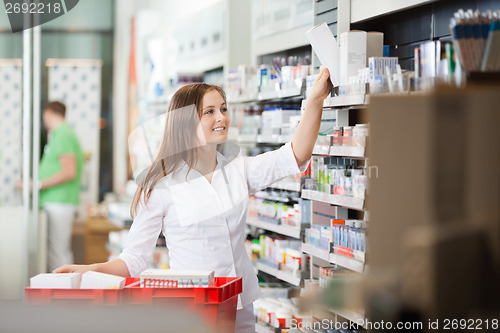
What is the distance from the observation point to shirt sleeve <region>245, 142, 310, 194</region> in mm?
3004

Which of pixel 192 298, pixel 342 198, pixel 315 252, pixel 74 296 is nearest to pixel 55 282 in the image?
pixel 74 296

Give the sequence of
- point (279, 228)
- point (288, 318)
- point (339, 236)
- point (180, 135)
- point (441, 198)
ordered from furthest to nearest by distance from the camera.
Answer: point (279, 228)
point (288, 318)
point (339, 236)
point (180, 135)
point (441, 198)

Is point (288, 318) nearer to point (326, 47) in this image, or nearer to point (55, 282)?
point (326, 47)

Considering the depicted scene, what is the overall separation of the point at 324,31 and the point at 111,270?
153 centimetres

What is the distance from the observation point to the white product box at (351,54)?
11.5 feet

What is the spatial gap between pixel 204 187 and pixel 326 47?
973mm

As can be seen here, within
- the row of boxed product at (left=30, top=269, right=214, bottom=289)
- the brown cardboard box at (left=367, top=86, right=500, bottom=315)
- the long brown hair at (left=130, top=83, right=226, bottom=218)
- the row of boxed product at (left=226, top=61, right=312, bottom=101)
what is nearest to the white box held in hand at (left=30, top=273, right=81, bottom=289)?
the row of boxed product at (left=30, top=269, right=214, bottom=289)

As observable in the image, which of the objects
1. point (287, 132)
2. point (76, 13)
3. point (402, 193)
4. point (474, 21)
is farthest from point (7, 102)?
point (402, 193)

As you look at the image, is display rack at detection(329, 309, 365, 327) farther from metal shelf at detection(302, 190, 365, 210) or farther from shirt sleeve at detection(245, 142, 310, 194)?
shirt sleeve at detection(245, 142, 310, 194)

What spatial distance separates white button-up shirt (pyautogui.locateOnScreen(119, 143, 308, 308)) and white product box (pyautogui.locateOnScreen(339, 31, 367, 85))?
0.69 meters

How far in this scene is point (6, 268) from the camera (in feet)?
25.0

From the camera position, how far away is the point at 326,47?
3.46m

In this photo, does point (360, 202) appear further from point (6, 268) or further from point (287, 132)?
point (6, 268)

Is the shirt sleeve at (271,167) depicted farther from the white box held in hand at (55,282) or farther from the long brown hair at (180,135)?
the white box held in hand at (55,282)
